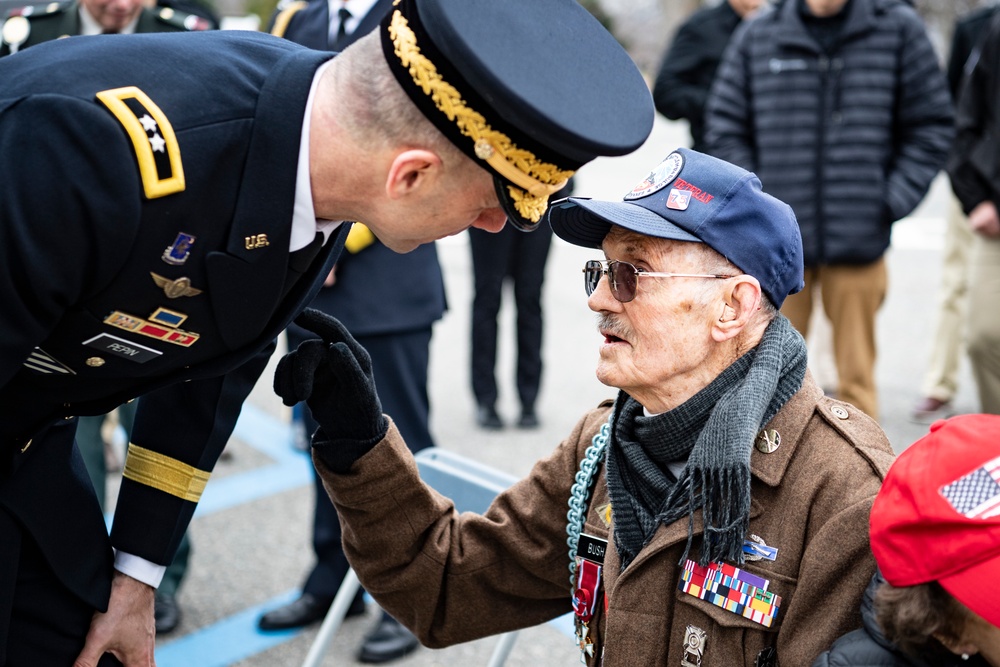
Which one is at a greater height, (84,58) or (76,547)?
(84,58)

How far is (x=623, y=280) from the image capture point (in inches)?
75.3

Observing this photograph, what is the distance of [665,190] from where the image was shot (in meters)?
1.88

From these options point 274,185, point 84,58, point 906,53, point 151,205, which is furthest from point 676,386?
point 906,53

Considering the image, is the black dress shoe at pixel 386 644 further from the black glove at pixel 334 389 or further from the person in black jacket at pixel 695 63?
the person in black jacket at pixel 695 63

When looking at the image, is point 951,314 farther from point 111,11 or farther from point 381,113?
point 381,113

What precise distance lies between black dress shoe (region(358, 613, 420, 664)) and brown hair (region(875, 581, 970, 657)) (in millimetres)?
2064

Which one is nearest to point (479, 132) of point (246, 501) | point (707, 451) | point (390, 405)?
point (707, 451)

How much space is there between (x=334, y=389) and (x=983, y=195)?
10.6 feet

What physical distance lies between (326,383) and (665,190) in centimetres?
67

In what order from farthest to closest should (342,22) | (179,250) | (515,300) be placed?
(515,300), (342,22), (179,250)

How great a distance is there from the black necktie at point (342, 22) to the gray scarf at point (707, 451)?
1.80m

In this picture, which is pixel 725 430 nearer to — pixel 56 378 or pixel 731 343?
pixel 731 343

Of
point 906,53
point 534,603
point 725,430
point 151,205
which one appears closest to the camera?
point 151,205

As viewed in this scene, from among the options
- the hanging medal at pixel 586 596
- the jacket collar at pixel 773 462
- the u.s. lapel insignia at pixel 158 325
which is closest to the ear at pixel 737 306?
the jacket collar at pixel 773 462
